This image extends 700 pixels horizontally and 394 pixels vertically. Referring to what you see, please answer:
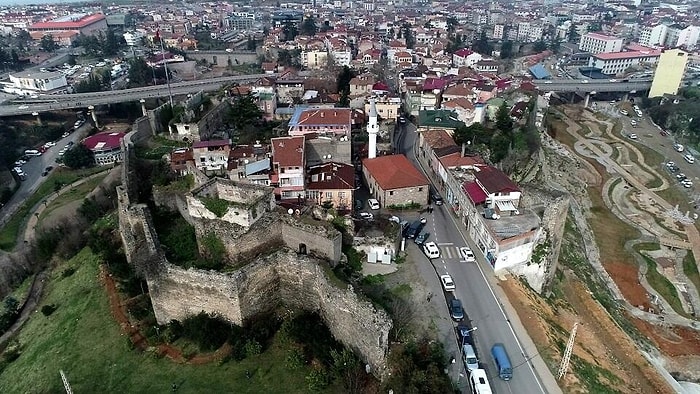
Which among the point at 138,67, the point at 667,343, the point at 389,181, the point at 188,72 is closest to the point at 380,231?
the point at 389,181

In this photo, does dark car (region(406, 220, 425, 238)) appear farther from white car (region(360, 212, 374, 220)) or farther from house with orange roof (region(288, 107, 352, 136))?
house with orange roof (region(288, 107, 352, 136))

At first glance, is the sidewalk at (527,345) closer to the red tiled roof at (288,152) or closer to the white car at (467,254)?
the white car at (467,254)

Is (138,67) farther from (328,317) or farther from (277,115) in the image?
(328,317)

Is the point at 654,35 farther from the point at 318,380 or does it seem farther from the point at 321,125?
the point at 318,380

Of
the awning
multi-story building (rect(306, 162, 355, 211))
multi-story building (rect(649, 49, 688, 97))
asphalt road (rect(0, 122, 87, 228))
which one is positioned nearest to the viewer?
the awning

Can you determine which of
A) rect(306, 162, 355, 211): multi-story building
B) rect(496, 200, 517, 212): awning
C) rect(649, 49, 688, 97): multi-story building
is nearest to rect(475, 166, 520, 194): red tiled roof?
rect(496, 200, 517, 212): awning

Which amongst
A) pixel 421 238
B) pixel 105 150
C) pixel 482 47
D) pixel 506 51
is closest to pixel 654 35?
pixel 506 51
